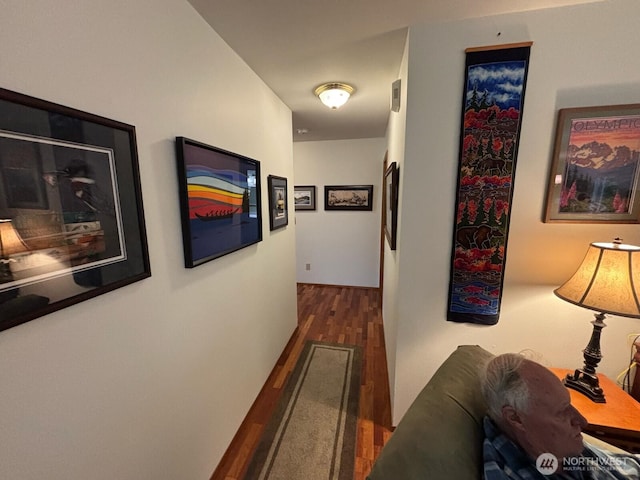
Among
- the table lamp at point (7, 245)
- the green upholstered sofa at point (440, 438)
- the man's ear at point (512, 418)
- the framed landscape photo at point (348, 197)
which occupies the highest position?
the framed landscape photo at point (348, 197)

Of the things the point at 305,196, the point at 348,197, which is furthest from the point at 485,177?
the point at 305,196

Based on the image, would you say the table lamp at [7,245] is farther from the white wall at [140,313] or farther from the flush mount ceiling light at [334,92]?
the flush mount ceiling light at [334,92]

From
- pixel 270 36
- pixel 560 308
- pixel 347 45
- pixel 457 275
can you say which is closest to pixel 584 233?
pixel 560 308

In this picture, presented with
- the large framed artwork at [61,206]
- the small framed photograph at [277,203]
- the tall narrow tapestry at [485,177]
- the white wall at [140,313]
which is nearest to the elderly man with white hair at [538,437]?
the tall narrow tapestry at [485,177]

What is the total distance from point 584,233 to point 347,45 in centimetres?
165

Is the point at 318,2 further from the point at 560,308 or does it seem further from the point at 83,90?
the point at 560,308

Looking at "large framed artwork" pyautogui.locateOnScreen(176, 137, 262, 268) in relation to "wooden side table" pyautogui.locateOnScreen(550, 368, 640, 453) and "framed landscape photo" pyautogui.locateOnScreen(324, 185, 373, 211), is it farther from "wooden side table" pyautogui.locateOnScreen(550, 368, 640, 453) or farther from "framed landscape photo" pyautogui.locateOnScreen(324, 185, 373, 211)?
"framed landscape photo" pyautogui.locateOnScreen(324, 185, 373, 211)

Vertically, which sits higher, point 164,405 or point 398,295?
point 398,295

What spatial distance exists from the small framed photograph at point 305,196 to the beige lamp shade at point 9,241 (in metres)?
3.79

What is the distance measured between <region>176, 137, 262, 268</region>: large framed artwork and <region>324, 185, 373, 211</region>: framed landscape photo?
2.46 m

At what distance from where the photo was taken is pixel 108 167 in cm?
84

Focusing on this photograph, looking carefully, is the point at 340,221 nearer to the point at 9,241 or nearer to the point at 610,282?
the point at 610,282

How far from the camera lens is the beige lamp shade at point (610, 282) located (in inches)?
43.4

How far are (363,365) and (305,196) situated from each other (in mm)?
2717
